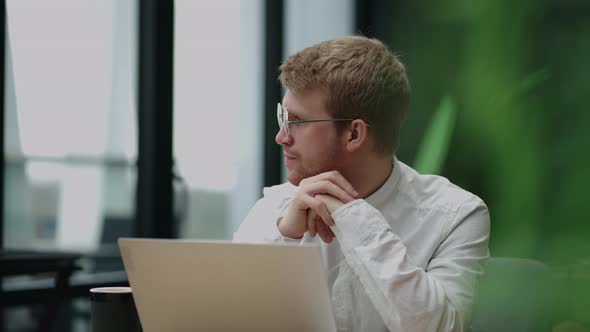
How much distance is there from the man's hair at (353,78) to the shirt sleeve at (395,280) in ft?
0.84

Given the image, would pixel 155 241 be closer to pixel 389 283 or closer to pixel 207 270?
pixel 207 270

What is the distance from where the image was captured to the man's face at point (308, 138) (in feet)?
5.04

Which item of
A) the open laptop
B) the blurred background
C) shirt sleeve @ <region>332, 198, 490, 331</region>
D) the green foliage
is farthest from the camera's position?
the green foliage

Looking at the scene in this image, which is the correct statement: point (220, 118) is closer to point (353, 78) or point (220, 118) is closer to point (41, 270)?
point (41, 270)

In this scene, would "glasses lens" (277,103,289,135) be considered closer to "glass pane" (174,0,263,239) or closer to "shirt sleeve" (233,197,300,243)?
"shirt sleeve" (233,197,300,243)

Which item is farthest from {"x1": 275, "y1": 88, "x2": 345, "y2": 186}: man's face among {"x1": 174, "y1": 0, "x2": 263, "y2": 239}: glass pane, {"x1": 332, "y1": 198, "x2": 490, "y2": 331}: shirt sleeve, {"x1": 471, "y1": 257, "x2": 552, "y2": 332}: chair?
{"x1": 174, "y1": 0, "x2": 263, "y2": 239}: glass pane

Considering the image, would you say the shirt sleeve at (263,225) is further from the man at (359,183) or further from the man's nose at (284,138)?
the man's nose at (284,138)

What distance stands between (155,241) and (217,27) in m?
2.74

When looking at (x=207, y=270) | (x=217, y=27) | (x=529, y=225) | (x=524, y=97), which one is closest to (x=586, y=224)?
(x=529, y=225)

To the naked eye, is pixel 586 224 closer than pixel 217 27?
Yes

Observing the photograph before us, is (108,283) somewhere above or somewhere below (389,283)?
below

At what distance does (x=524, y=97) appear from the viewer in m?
3.62

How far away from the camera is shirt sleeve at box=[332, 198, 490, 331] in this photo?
1.30m

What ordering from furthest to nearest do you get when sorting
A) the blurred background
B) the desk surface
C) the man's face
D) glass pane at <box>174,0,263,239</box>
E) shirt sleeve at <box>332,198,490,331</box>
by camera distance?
glass pane at <box>174,0,263,239</box> → the blurred background → the desk surface → the man's face → shirt sleeve at <box>332,198,490,331</box>
